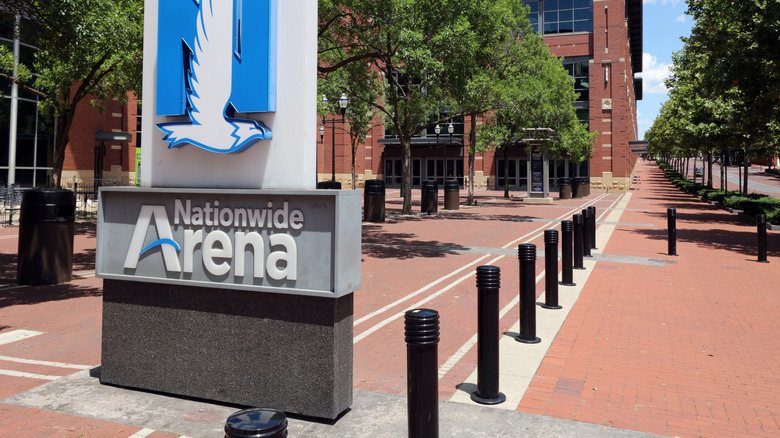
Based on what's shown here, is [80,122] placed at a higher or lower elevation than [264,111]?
higher

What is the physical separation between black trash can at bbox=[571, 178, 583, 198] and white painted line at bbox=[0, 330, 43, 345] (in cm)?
4114

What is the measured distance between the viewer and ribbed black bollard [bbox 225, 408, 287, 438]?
7.29 ft

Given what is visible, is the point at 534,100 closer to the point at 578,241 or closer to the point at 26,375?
the point at 578,241

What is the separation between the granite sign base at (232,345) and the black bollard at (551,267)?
13.3 ft

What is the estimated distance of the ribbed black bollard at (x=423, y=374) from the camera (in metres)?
3.69

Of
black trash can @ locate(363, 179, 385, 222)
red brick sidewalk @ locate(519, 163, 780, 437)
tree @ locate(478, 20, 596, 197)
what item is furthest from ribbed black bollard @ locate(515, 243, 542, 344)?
tree @ locate(478, 20, 596, 197)

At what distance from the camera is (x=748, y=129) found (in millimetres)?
18281

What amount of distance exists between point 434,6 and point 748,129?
1092 centimetres

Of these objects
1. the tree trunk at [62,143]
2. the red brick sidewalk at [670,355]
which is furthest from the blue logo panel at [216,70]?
the tree trunk at [62,143]

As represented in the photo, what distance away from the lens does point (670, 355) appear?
253 inches

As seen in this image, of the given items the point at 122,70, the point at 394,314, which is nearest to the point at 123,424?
the point at 394,314

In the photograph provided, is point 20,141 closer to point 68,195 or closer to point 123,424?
point 68,195

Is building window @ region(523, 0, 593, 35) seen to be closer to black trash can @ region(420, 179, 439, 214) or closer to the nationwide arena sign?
black trash can @ region(420, 179, 439, 214)

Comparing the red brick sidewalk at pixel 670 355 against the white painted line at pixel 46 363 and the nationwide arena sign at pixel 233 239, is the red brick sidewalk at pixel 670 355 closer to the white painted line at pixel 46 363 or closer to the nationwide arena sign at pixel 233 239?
the nationwide arena sign at pixel 233 239
